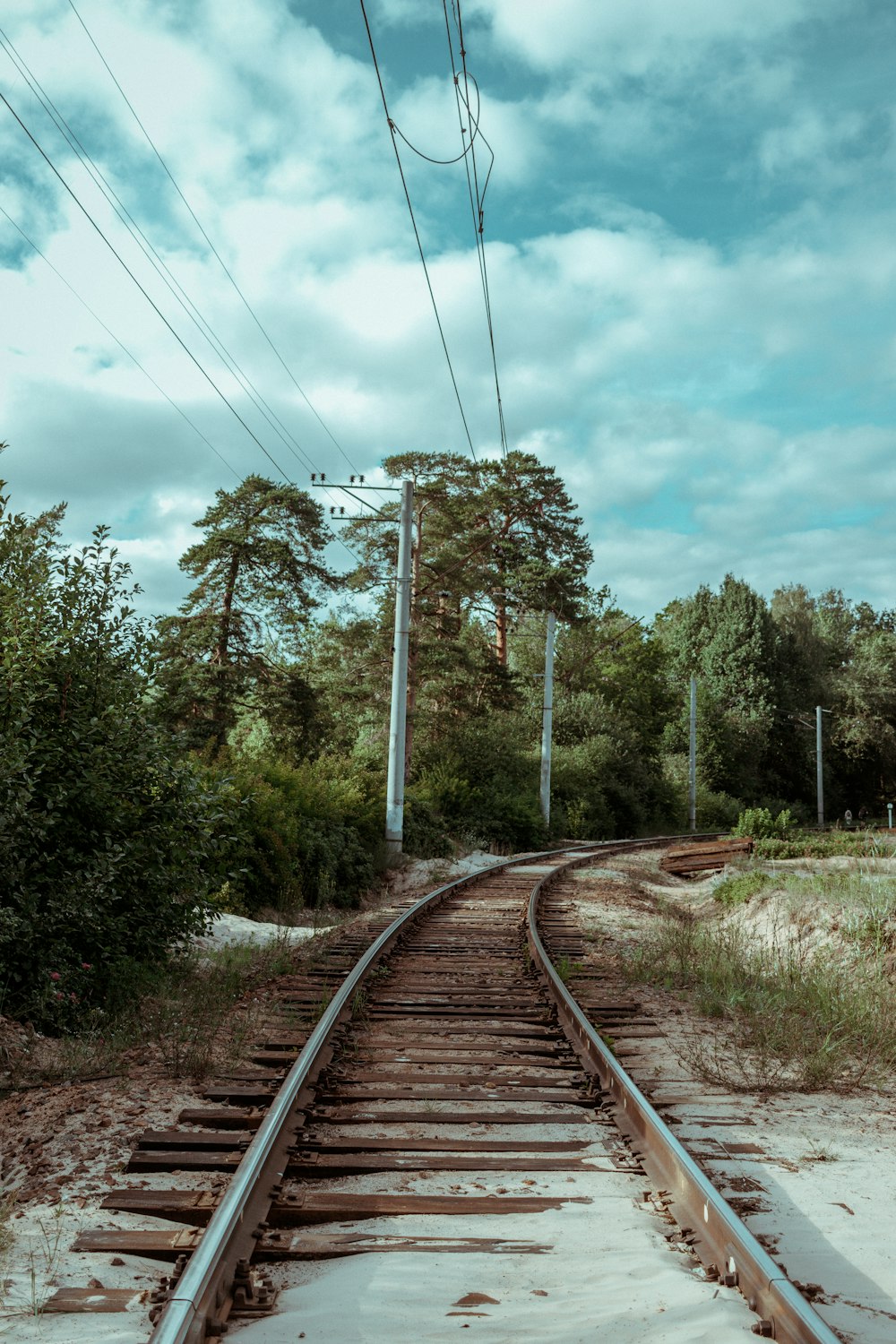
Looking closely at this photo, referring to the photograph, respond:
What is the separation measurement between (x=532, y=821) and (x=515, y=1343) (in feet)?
95.7

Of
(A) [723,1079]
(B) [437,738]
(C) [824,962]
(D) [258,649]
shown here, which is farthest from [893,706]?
(A) [723,1079]

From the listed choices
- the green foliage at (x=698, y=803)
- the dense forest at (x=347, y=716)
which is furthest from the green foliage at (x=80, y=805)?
the green foliage at (x=698, y=803)

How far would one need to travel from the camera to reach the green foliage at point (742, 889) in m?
15.9

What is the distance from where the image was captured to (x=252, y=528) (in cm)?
2920

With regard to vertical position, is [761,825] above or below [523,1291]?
above

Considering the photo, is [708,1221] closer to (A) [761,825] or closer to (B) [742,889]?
(B) [742,889]

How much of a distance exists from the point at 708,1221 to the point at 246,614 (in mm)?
26362

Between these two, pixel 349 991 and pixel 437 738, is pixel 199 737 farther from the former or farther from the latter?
pixel 349 991

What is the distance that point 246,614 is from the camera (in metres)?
29.0

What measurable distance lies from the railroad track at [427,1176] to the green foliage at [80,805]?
4.90 feet

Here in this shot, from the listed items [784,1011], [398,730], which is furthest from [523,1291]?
[398,730]

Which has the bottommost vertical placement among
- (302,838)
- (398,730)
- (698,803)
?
(302,838)

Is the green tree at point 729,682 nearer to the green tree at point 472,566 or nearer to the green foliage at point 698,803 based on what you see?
the green foliage at point 698,803

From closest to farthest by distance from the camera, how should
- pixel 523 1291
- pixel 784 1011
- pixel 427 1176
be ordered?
1. pixel 523 1291
2. pixel 427 1176
3. pixel 784 1011
